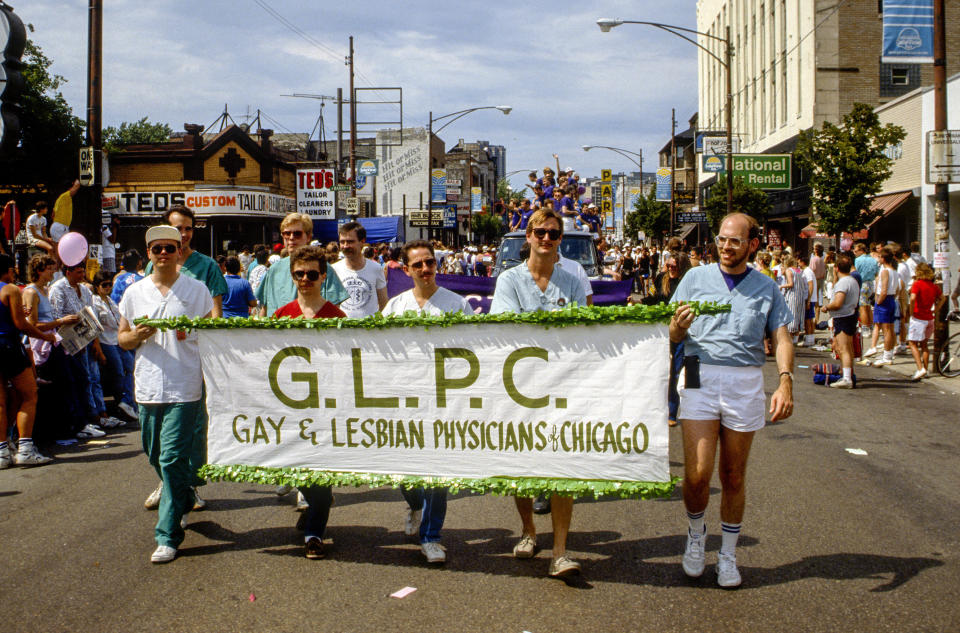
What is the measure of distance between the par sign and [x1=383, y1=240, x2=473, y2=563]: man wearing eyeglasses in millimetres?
28439

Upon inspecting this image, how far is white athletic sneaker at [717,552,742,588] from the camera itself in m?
4.70

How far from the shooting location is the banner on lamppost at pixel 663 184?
50688 millimetres

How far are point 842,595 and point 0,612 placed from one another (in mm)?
4303

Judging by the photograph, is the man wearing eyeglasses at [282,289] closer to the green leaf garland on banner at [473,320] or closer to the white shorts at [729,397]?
the green leaf garland on banner at [473,320]

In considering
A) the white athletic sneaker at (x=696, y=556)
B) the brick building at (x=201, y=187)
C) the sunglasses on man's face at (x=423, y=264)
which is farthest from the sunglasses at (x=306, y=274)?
the brick building at (x=201, y=187)

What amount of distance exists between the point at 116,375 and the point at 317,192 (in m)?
24.5

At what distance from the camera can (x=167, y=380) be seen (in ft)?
17.6

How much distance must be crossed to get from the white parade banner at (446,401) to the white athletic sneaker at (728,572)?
543 millimetres

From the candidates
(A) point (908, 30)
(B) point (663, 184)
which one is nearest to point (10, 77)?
(A) point (908, 30)

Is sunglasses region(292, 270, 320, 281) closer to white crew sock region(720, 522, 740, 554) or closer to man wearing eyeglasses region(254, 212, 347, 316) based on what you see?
man wearing eyeglasses region(254, 212, 347, 316)

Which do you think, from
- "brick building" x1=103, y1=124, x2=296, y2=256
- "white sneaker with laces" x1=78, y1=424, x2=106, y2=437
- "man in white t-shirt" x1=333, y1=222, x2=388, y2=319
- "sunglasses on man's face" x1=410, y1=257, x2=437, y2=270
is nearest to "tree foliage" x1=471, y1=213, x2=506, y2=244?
"brick building" x1=103, y1=124, x2=296, y2=256

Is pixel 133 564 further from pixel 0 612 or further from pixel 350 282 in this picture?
pixel 350 282

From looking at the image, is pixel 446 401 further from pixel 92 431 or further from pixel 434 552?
pixel 92 431

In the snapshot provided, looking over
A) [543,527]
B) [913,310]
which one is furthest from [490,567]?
[913,310]
